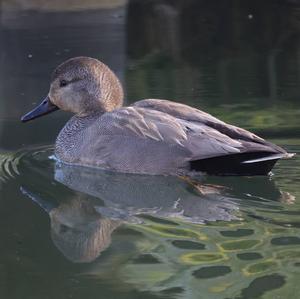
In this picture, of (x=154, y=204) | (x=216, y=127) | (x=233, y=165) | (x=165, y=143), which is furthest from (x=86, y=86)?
(x=154, y=204)

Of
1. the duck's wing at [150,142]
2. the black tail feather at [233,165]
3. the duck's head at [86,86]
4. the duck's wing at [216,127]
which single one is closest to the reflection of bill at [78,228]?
the duck's wing at [150,142]

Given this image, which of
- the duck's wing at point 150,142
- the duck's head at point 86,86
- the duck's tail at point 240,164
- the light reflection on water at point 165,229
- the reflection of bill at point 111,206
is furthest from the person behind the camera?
the duck's head at point 86,86

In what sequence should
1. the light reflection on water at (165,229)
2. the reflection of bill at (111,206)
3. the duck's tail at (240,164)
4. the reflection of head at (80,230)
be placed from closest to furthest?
1. the light reflection on water at (165,229)
2. the reflection of head at (80,230)
3. the reflection of bill at (111,206)
4. the duck's tail at (240,164)

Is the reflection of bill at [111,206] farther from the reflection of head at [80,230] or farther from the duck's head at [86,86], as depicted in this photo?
the duck's head at [86,86]

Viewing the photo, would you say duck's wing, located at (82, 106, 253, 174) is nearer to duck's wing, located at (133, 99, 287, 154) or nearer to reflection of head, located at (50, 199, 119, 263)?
duck's wing, located at (133, 99, 287, 154)

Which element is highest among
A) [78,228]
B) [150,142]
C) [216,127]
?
[216,127]

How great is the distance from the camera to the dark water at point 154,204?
4.73 m

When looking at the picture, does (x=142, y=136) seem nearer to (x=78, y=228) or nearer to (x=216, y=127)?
(x=216, y=127)

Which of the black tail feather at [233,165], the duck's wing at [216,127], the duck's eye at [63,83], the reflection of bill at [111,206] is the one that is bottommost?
the reflection of bill at [111,206]

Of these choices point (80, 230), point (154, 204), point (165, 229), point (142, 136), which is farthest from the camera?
point (142, 136)

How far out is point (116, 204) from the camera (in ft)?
20.1

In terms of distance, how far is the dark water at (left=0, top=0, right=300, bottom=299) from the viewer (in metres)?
4.73

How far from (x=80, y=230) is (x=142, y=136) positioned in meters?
1.20

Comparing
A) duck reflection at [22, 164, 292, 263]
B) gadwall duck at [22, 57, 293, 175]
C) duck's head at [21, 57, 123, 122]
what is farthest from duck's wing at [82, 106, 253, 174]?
duck's head at [21, 57, 123, 122]
